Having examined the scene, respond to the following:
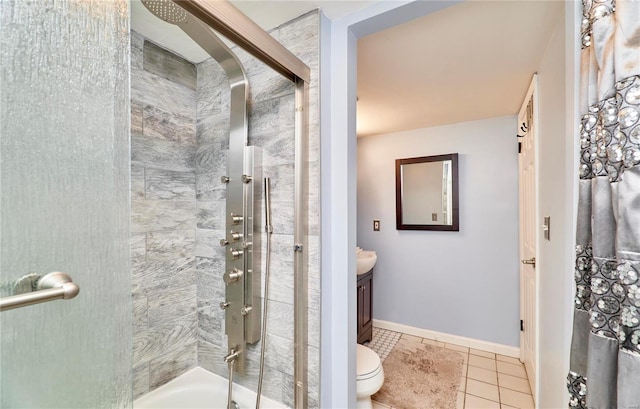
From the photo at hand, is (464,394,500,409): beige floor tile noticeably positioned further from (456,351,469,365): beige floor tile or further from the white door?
(456,351,469,365): beige floor tile

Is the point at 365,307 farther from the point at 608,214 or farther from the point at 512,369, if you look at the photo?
the point at 608,214

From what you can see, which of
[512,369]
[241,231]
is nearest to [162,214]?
[241,231]

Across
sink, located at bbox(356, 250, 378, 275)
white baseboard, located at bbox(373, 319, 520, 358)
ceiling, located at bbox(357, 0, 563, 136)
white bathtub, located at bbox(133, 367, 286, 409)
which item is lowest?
white baseboard, located at bbox(373, 319, 520, 358)

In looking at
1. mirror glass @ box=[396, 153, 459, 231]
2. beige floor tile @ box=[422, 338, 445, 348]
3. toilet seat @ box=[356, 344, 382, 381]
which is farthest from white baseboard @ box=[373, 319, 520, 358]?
toilet seat @ box=[356, 344, 382, 381]

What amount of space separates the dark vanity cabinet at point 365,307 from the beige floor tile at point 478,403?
0.96 m

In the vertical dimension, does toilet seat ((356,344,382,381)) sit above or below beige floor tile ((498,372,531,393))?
above

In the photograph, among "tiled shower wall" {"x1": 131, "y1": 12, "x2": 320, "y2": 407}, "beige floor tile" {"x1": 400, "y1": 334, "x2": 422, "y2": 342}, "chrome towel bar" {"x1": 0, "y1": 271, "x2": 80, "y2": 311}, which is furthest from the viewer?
"beige floor tile" {"x1": 400, "y1": 334, "x2": 422, "y2": 342}

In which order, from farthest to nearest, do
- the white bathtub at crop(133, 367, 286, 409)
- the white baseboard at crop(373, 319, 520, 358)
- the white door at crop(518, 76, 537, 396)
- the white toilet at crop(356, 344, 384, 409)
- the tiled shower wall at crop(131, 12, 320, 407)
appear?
the white baseboard at crop(373, 319, 520, 358) < the white door at crop(518, 76, 537, 396) < the white toilet at crop(356, 344, 384, 409) < the white bathtub at crop(133, 367, 286, 409) < the tiled shower wall at crop(131, 12, 320, 407)

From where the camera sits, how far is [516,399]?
1.93 metres

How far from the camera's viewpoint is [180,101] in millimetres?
1612

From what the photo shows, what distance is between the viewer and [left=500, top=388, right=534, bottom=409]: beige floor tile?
1.88 m

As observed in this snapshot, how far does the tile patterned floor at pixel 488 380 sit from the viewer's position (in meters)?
1.90

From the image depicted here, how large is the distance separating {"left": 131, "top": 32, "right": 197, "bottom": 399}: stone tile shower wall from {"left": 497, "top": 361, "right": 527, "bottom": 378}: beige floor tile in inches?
97.4

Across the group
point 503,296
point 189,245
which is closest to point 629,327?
point 189,245
